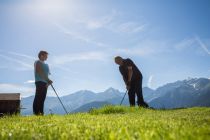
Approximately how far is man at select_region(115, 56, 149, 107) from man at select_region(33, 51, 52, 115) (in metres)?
5.12

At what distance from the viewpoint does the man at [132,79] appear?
1867 cm

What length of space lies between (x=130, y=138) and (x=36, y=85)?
11.5 metres

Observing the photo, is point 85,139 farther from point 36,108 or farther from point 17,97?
point 17,97

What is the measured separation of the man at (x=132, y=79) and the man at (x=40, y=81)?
16.8 feet

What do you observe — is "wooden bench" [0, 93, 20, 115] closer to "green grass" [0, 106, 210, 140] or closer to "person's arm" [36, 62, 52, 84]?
"person's arm" [36, 62, 52, 84]

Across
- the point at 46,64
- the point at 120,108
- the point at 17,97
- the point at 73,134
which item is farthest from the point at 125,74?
the point at 17,97

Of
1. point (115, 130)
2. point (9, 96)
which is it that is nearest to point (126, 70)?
point (115, 130)

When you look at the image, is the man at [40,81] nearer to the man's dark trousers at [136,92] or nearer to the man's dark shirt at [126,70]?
the man's dark shirt at [126,70]

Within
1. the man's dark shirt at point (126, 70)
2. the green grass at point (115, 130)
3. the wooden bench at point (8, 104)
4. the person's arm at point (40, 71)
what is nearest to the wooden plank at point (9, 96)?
the wooden bench at point (8, 104)

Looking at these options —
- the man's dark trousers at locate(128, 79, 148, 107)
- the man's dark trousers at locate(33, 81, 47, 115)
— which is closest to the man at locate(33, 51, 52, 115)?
the man's dark trousers at locate(33, 81, 47, 115)

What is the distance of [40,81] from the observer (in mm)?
14820

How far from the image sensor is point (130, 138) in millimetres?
3842

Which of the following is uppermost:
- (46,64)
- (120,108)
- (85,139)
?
(46,64)

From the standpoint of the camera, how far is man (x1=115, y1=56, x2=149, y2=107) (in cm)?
1867
